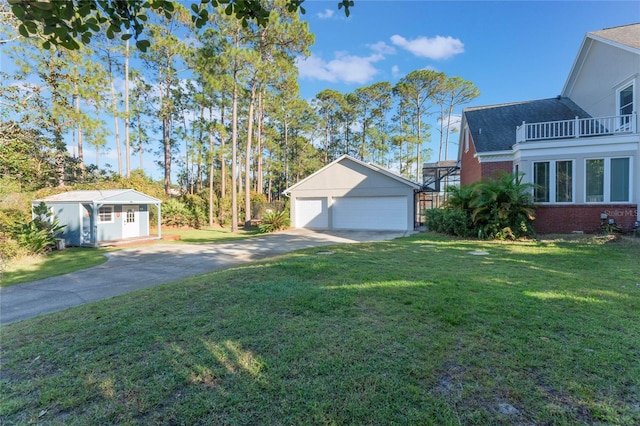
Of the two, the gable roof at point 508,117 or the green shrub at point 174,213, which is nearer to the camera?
the gable roof at point 508,117

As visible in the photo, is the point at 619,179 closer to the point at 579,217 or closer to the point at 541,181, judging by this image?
the point at 579,217

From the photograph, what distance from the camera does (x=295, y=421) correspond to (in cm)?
189

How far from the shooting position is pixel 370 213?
1786 cm

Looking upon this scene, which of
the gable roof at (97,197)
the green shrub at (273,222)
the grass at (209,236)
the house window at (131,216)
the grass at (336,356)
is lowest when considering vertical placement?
the grass at (209,236)

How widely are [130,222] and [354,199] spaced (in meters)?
12.2

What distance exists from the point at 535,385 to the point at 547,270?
4609 mm

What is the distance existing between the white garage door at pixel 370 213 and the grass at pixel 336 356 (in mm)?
12296

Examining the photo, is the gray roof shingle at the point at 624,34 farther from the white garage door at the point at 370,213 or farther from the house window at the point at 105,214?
the house window at the point at 105,214

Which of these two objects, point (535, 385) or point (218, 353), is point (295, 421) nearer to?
point (218, 353)

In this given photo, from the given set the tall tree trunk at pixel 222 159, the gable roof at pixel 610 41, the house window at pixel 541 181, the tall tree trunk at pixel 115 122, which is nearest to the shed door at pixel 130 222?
the tall tree trunk at pixel 222 159

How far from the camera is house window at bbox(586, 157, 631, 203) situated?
10.8 m

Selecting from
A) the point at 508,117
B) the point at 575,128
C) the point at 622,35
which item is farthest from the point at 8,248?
the point at 622,35

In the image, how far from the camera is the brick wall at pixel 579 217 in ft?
35.0

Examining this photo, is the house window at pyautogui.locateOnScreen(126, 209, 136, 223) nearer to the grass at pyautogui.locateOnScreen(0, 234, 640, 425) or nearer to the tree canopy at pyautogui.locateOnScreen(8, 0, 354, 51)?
the grass at pyautogui.locateOnScreen(0, 234, 640, 425)
